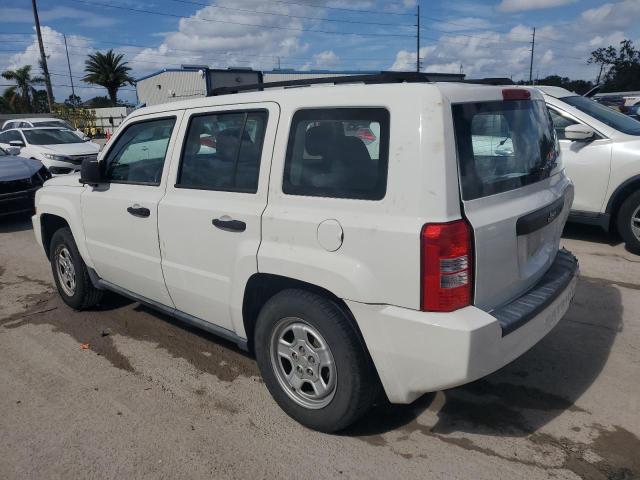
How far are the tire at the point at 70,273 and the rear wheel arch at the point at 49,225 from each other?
0.13 meters

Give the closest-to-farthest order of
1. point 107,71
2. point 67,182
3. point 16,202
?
point 67,182, point 16,202, point 107,71

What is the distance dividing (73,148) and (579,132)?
11208 mm

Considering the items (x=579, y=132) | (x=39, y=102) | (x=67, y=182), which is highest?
(x=39, y=102)

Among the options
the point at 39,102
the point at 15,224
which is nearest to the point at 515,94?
the point at 15,224

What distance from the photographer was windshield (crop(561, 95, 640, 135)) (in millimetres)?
6340

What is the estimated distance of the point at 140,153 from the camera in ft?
13.3

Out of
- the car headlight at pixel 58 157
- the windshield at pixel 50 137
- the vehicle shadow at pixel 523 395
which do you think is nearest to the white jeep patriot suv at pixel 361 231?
the vehicle shadow at pixel 523 395

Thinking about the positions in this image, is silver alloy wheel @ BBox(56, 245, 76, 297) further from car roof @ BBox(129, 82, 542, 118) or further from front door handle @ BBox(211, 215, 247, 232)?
car roof @ BBox(129, 82, 542, 118)

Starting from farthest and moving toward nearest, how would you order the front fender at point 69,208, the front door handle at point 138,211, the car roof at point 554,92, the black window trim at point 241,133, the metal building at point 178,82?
1. the metal building at point 178,82
2. the car roof at point 554,92
3. the front fender at point 69,208
4. the front door handle at point 138,211
5. the black window trim at point 241,133

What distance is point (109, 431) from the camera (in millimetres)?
3148

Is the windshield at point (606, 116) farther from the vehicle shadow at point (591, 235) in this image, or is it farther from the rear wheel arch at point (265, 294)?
the rear wheel arch at point (265, 294)

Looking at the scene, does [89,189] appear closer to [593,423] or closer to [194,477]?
[194,477]

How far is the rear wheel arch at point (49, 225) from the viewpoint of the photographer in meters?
5.08

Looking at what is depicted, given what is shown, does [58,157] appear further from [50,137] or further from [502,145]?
[502,145]
